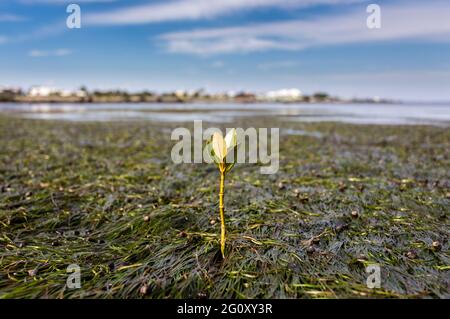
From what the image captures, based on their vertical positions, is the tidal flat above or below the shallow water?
below

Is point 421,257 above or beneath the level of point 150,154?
beneath

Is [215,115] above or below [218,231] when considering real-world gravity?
above

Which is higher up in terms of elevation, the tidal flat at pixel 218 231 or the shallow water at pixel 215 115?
the shallow water at pixel 215 115

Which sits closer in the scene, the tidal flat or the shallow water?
the tidal flat

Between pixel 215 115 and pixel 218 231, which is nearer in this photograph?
pixel 218 231
